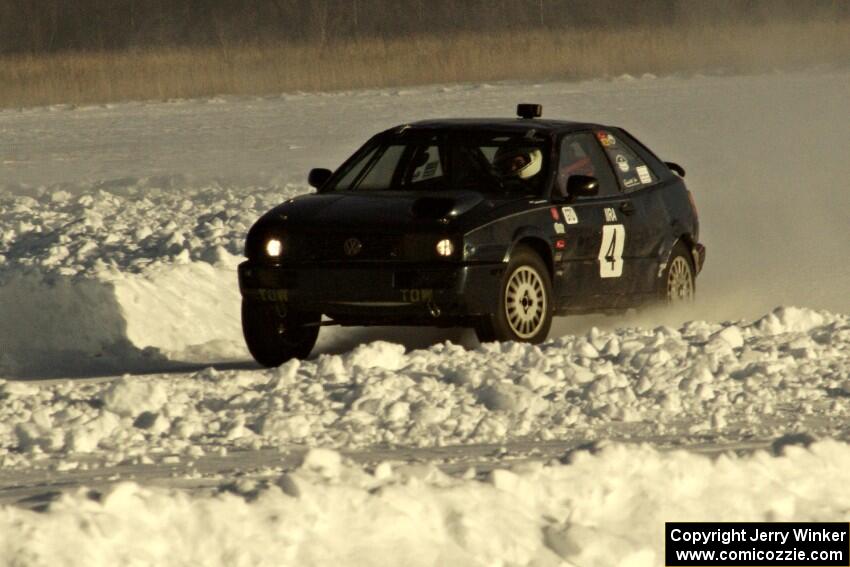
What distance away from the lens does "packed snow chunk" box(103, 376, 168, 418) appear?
9.36 m

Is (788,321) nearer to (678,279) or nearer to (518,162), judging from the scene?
(678,279)

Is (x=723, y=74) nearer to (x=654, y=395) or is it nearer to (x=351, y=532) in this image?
(x=654, y=395)

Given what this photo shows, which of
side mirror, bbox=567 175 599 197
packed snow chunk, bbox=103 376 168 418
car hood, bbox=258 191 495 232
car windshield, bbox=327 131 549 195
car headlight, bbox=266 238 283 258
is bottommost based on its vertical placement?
packed snow chunk, bbox=103 376 168 418

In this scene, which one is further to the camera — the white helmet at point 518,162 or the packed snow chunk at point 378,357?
the white helmet at point 518,162

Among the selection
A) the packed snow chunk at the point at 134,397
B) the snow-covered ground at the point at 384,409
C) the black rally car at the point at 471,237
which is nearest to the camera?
the snow-covered ground at the point at 384,409

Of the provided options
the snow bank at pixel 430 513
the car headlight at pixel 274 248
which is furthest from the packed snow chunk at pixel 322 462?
the car headlight at pixel 274 248

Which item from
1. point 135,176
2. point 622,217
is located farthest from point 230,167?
point 622,217

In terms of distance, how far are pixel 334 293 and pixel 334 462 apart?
150 inches

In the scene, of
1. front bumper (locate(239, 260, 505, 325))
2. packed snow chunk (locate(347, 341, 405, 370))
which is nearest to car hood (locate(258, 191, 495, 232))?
front bumper (locate(239, 260, 505, 325))

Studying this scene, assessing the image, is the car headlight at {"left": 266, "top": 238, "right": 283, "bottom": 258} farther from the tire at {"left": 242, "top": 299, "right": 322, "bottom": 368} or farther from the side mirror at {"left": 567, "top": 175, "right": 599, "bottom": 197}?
the side mirror at {"left": 567, "top": 175, "right": 599, "bottom": 197}

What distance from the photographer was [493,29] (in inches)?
2424

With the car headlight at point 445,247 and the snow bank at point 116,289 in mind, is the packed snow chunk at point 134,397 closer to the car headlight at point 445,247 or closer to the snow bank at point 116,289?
the car headlight at point 445,247

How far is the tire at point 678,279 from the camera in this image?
1281 centimetres

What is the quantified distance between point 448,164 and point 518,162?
431mm
